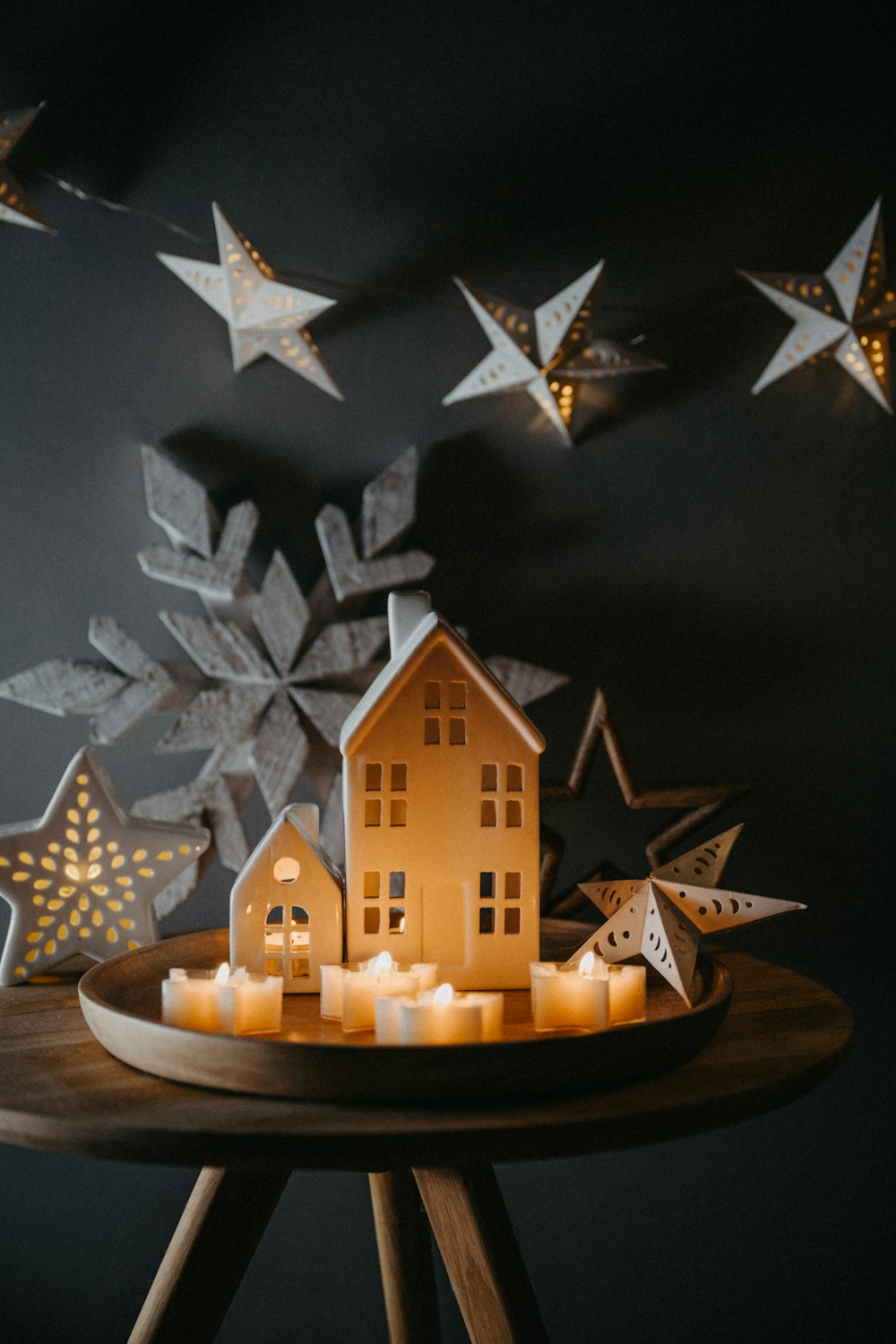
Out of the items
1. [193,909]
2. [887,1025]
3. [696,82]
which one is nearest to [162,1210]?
[193,909]

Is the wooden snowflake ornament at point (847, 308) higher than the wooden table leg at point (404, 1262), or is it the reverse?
the wooden snowflake ornament at point (847, 308)

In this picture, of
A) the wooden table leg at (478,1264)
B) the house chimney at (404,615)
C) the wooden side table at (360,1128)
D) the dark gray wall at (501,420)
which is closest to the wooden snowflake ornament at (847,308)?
the dark gray wall at (501,420)

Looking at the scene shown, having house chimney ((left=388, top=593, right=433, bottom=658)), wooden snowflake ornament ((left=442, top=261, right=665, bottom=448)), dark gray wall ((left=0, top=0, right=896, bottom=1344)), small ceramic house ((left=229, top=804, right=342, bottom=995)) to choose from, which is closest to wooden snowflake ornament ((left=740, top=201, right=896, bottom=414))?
dark gray wall ((left=0, top=0, right=896, bottom=1344))

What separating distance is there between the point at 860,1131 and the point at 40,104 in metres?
1.78

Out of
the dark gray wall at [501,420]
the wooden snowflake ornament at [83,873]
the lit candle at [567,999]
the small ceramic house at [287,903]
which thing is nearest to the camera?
the lit candle at [567,999]

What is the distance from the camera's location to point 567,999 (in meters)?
0.83

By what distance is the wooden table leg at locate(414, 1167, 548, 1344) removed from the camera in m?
0.85

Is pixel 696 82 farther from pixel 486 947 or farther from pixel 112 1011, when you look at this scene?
pixel 112 1011

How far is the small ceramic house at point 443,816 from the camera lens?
983mm

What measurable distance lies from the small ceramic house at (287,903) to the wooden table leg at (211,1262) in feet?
0.58

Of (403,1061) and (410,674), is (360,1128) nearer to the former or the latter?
(403,1061)

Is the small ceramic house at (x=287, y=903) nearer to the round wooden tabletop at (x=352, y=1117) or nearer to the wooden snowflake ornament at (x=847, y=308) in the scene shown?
the round wooden tabletop at (x=352, y=1117)

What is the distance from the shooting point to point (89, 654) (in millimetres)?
1471

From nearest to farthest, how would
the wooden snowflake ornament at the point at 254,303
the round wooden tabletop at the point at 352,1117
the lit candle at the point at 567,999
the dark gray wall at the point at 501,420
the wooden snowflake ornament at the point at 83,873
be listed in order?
the round wooden tabletop at the point at 352,1117
the lit candle at the point at 567,999
the wooden snowflake ornament at the point at 83,873
the wooden snowflake ornament at the point at 254,303
the dark gray wall at the point at 501,420
